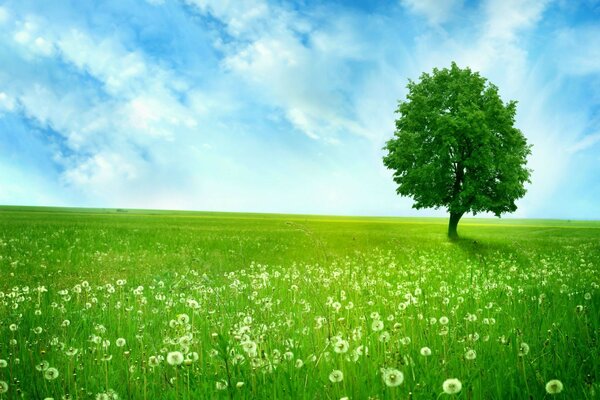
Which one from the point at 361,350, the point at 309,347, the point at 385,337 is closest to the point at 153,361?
the point at 309,347

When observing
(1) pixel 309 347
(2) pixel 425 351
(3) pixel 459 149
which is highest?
(3) pixel 459 149

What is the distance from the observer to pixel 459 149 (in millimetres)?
34906

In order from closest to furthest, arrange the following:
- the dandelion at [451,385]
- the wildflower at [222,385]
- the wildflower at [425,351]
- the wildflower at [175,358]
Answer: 1. the dandelion at [451,385]
2. the wildflower at [175,358]
3. the wildflower at [222,385]
4. the wildflower at [425,351]

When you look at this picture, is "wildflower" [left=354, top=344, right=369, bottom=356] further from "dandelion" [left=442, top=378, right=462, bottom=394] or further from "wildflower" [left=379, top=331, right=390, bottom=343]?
"dandelion" [left=442, top=378, right=462, bottom=394]

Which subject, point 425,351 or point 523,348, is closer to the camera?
point 425,351

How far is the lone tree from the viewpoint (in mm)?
33594

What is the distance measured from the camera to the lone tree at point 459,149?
33.6m

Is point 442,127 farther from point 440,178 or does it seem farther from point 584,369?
point 584,369

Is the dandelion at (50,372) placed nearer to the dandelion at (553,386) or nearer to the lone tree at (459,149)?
the dandelion at (553,386)

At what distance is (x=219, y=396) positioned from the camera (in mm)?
3932

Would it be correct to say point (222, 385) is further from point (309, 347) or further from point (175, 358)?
point (309, 347)

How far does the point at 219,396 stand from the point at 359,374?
3.89 ft

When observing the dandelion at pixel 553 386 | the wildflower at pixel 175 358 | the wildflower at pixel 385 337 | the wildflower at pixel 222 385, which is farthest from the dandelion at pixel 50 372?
the dandelion at pixel 553 386

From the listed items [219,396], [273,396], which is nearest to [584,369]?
[273,396]
